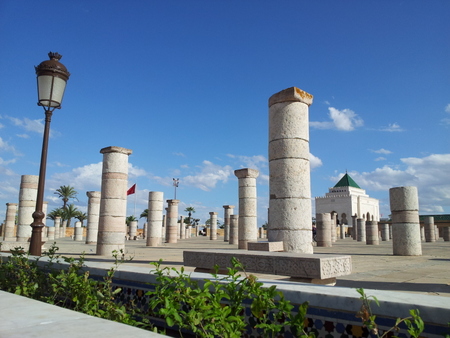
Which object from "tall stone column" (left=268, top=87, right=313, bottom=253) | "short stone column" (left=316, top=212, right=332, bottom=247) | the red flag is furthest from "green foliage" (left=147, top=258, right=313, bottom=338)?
the red flag

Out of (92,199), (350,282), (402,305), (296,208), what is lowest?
(350,282)

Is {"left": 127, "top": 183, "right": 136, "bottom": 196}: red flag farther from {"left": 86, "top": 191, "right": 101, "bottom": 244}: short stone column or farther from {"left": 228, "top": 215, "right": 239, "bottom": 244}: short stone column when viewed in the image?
{"left": 228, "top": 215, "right": 239, "bottom": 244}: short stone column

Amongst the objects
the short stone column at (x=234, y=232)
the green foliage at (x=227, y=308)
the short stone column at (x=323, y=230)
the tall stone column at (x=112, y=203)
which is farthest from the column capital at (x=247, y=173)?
the green foliage at (x=227, y=308)

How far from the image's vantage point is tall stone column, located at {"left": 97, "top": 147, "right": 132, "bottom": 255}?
12.1 metres

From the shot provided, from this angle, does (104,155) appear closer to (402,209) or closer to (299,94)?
(299,94)

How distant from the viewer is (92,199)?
22719 millimetres

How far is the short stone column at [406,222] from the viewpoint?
12266 millimetres

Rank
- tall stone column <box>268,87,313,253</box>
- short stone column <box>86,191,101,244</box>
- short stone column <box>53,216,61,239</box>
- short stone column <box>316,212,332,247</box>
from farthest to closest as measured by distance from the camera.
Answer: short stone column <box>53,216,61,239</box> < short stone column <box>86,191,101,244</box> < short stone column <box>316,212,332,247</box> < tall stone column <box>268,87,313,253</box>

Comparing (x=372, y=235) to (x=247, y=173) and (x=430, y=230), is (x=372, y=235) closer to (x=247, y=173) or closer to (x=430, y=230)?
(x=430, y=230)

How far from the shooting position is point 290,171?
770cm

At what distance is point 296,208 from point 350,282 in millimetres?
2014

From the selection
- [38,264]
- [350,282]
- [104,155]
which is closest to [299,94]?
[350,282]

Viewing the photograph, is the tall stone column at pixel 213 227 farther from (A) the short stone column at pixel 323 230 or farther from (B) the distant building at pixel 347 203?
(B) the distant building at pixel 347 203

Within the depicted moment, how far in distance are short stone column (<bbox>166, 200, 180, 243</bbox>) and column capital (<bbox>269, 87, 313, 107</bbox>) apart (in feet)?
56.2
